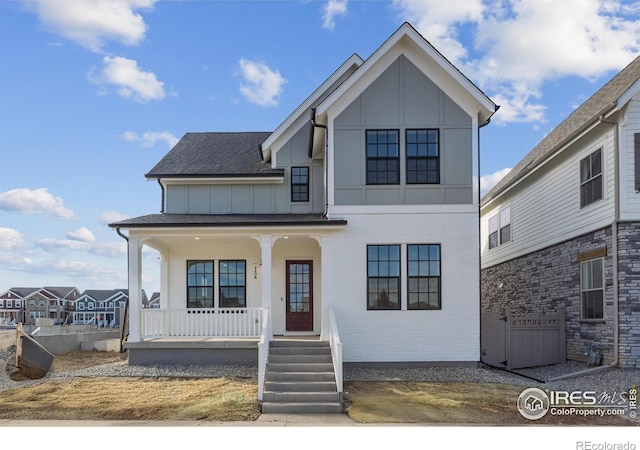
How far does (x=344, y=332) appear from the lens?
14.9 metres

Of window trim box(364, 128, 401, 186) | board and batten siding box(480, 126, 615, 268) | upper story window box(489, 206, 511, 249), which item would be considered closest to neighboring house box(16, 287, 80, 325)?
upper story window box(489, 206, 511, 249)

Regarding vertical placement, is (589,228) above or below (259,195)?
below

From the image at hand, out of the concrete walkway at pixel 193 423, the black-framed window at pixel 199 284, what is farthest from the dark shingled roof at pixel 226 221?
the concrete walkway at pixel 193 423

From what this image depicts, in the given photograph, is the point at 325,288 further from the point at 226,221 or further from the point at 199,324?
the point at 199,324

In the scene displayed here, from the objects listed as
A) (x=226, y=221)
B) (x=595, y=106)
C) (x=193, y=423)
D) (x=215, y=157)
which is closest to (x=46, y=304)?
(x=215, y=157)

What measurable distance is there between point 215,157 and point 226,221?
13.9 ft

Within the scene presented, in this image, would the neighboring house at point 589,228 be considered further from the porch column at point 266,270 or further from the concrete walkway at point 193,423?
the porch column at point 266,270

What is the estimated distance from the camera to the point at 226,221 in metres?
15.3

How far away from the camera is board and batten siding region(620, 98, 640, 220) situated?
45.6ft

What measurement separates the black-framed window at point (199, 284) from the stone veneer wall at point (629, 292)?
35.3 ft

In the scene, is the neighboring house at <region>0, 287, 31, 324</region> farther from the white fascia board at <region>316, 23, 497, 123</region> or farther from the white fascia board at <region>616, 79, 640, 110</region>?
the white fascia board at <region>616, 79, 640, 110</region>

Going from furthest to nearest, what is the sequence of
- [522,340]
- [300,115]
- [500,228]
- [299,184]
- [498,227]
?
[498,227] → [500,228] → [299,184] → [300,115] → [522,340]

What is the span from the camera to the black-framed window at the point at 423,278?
14992 mm
